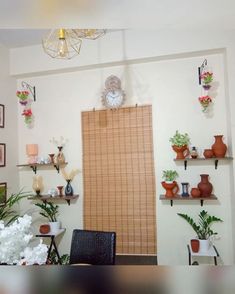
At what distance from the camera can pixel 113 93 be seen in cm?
321

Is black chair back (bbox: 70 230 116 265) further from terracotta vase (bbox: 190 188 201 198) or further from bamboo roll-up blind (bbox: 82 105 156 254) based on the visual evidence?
terracotta vase (bbox: 190 188 201 198)

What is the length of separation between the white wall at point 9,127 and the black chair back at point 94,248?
164cm

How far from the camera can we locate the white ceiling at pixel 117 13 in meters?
1.01

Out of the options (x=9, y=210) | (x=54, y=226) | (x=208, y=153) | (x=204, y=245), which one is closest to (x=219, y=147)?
(x=208, y=153)

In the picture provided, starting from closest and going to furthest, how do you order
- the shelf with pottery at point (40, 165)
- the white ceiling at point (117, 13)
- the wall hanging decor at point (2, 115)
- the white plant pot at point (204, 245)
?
the white ceiling at point (117, 13), the white plant pot at point (204, 245), the wall hanging decor at point (2, 115), the shelf with pottery at point (40, 165)

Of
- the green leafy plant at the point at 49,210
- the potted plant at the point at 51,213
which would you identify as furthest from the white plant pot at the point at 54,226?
the green leafy plant at the point at 49,210

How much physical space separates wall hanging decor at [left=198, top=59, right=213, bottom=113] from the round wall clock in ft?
3.22

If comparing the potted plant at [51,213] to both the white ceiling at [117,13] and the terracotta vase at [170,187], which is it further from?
the white ceiling at [117,13]

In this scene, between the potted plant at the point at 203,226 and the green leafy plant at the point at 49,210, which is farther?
the green leafy plant at the point at 49,210

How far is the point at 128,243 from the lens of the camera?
3191 millimetres

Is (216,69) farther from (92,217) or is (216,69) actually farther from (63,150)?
(92,217)

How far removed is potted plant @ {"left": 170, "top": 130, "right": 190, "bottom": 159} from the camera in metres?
2.93

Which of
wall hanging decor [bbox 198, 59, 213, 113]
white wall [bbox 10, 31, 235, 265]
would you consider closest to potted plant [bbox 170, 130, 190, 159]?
white wall [bbox 10, 31, 235, 265]

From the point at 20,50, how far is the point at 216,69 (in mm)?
2646
